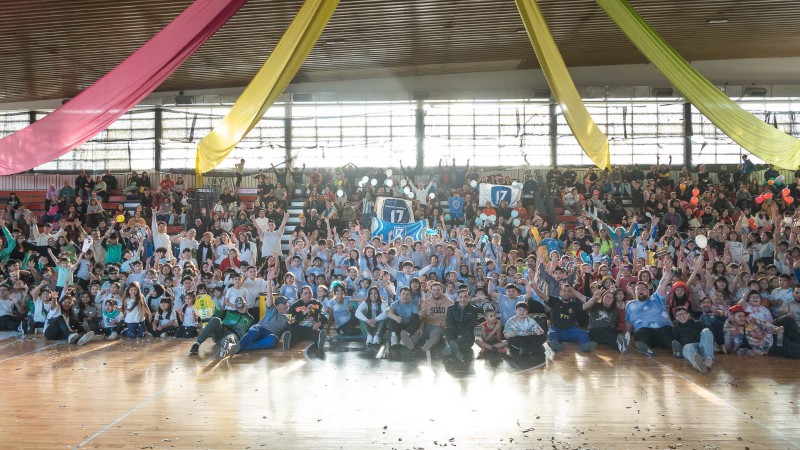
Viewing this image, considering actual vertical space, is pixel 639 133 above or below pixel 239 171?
above

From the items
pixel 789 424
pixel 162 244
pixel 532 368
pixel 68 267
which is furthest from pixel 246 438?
pixel 162 244

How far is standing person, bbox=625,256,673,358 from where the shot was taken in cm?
824

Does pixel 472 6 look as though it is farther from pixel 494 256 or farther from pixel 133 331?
pixel 133 331

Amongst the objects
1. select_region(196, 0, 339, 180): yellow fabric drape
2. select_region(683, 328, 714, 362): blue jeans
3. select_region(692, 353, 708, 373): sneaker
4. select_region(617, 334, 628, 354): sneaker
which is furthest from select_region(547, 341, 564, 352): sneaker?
select_region(196, 0, 339, 180): yellow fabric drape

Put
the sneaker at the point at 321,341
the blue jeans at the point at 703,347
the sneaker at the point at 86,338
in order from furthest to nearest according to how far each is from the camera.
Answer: the sneaker at the point at 86,338 → the sneaker at the point at 321,341 → the blue jeans at the point at 703,347

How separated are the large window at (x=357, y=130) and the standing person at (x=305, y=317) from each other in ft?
33.1

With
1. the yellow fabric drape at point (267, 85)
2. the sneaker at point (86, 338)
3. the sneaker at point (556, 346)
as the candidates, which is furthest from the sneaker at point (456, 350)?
the sneaker at point (86, 338)

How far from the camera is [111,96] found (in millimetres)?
5441

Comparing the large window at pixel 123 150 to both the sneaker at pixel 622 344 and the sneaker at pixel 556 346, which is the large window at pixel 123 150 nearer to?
the sneaker at pixel 556 346

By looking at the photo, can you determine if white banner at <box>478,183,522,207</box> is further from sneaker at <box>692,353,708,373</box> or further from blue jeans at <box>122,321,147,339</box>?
blue jeans at <box>122,321,147,339</box>

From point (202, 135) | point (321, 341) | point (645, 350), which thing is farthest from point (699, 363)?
point (202, 135)

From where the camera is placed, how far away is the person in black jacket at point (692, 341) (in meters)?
7.34

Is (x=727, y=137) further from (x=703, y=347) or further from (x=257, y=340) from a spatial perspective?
(x=257, y=340)

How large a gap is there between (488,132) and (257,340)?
11619mm
